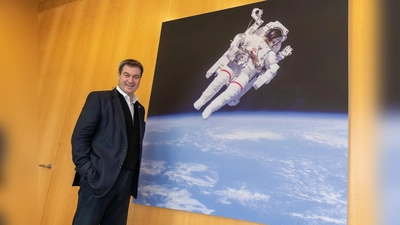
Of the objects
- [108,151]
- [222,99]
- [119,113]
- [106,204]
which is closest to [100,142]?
[108,151]

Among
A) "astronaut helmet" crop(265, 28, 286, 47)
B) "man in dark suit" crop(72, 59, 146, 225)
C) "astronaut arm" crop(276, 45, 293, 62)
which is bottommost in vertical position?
"man in dark suit" crop(72, 59, 146, 225)

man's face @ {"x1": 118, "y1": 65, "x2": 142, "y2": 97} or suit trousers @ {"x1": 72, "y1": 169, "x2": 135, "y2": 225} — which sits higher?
man's face @ {"x1": 118, "y1": 65, "x2": 142, "y2": 97}

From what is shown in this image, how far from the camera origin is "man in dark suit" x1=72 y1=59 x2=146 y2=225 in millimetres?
1666

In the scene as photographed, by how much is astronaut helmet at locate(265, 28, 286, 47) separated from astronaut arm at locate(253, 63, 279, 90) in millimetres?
155

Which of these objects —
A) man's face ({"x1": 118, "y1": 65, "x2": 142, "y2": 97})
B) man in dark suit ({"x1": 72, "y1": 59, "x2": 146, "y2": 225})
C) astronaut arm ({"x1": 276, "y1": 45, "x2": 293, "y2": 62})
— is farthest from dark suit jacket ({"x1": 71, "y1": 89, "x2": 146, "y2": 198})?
astronaut arm ({"x1": 276, "y1": 45, "x2": 293, "y2": 62})

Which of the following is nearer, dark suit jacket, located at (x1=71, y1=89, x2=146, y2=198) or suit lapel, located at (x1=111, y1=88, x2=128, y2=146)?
dark suit jacket, located at (x1=71, y1=89, x2=146, y2=198)

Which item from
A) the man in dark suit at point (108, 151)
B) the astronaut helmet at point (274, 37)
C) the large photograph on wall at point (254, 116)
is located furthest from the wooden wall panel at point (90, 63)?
the man in dark suit at point (108, 151)

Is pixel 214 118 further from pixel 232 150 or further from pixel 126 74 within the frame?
pixel 126 74

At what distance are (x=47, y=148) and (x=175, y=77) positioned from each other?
1.36m

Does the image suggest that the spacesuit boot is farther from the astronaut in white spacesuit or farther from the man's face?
the man's face

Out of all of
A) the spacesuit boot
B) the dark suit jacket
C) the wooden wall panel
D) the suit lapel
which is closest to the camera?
the dark suit jacket

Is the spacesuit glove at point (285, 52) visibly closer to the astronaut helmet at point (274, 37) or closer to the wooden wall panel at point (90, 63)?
the astronaut helmet at point (274, 37)

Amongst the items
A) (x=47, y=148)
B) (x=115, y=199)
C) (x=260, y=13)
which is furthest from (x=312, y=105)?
(x=47, y=148)

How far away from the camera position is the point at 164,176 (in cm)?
218
